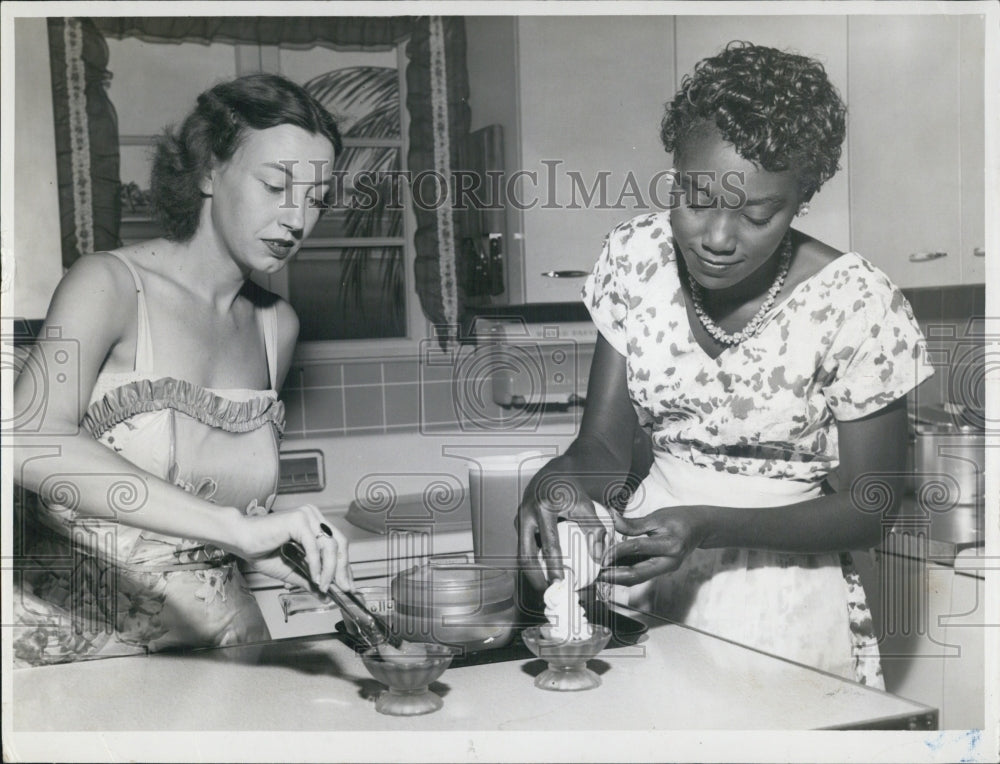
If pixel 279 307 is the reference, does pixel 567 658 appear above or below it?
below

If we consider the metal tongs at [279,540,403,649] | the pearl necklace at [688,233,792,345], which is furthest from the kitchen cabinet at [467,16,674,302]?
the metal tongs at [279,540,403,649]

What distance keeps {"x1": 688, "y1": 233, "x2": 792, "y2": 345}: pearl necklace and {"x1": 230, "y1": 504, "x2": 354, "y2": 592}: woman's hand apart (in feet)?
1.68

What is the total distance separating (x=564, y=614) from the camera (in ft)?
2.67

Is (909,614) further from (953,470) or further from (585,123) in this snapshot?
(585,123)

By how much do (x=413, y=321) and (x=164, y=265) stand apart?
1.61 feet

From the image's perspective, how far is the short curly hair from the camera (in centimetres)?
94

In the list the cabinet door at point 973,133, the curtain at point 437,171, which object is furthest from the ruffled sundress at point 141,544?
the cabinet door at point 973,133

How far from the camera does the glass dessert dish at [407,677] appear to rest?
0.75 meters

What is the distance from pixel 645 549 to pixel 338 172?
0.64 meters

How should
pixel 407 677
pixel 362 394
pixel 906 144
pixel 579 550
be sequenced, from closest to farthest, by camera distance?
pixel 407 677, pixel 579 550, pixel 906 144, pixel 362 394

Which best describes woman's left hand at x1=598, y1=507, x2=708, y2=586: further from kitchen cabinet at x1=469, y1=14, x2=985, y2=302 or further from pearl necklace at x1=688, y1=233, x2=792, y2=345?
kitchen cabinet at x1=469, y1=14, x2=985, y2=302

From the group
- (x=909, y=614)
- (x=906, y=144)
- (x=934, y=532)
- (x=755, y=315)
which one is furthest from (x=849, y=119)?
(x=909, y=614)

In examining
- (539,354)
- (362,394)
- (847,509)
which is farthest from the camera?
(362,394)

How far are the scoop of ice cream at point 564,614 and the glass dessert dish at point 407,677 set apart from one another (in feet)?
0.36
